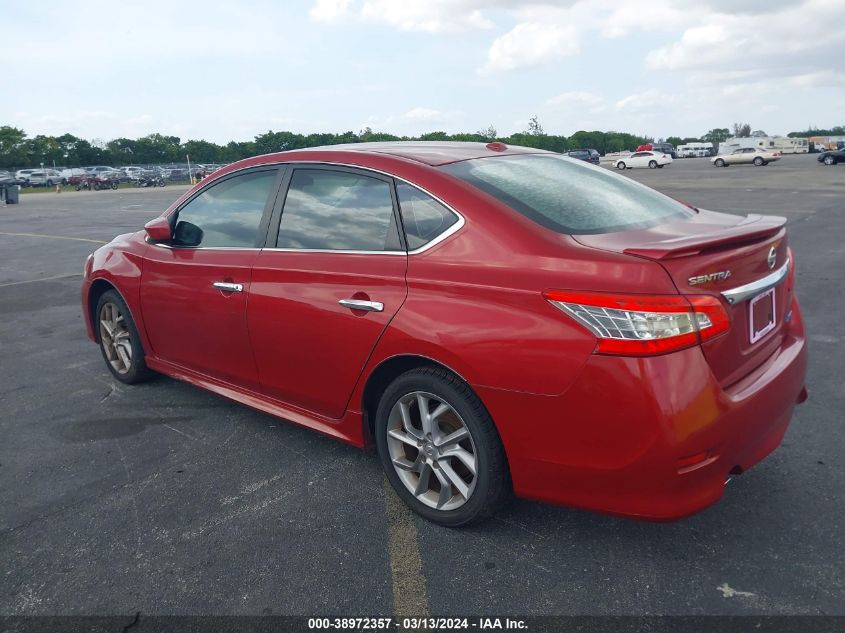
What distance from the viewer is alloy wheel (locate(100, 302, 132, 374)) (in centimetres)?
494

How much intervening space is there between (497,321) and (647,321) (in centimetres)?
56

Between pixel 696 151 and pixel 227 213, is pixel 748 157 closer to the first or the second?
pixel 696 151

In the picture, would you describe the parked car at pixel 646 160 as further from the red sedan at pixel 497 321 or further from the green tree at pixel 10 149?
the green tree at pixel 10 149

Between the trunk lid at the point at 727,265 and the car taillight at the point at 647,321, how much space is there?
0.06m

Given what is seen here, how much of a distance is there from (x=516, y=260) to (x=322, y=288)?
1.04m

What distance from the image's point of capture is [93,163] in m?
77.1

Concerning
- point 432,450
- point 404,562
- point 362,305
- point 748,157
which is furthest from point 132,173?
point 404,562

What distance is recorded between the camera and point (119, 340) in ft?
16.4

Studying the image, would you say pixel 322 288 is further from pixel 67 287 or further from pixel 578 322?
pixel 67 287

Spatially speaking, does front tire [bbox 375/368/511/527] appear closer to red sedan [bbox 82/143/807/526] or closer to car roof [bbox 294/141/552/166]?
red sedan [bbox 82/143/807/526]

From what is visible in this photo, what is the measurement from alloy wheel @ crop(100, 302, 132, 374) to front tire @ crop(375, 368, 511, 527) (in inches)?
101

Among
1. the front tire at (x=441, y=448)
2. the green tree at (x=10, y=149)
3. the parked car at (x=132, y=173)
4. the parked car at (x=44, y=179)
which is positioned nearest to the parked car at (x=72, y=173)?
the parked car at (x=44, y=179)

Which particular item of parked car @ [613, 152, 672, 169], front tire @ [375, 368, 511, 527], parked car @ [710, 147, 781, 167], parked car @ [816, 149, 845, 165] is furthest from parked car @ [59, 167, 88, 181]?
front tire @ [375, 368, 511, 527]

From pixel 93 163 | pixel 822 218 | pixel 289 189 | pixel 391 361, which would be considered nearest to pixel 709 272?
pixel 391 361
